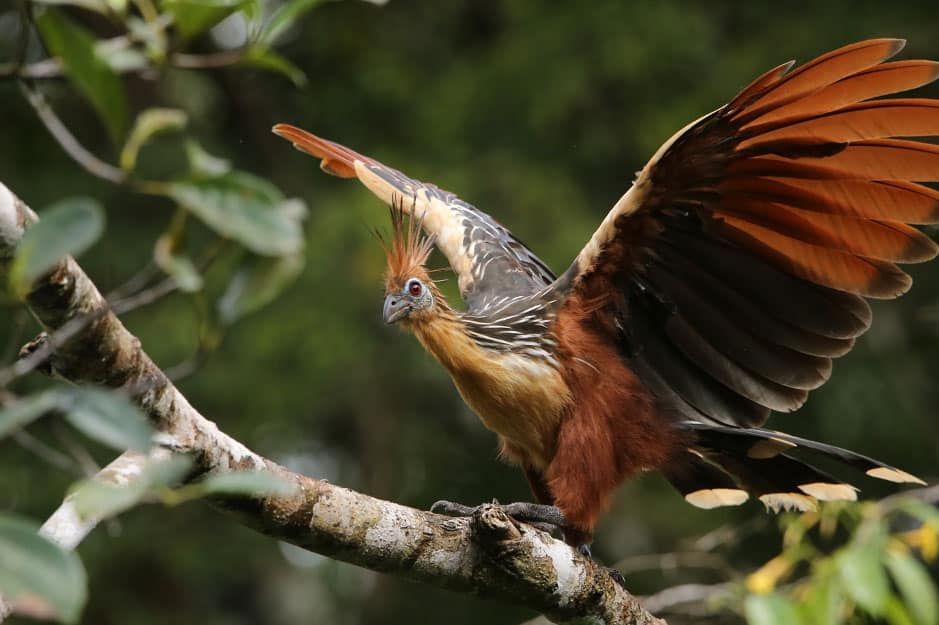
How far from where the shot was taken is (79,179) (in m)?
8.40

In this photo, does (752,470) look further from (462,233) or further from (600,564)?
(462,233)

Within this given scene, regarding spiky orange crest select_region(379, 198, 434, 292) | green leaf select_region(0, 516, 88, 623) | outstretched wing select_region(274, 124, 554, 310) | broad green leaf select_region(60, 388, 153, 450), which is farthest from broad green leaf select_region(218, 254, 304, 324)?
outstretched wing select_region(274, 124, 554, 310)

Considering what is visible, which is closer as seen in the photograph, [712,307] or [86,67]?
[86,67]

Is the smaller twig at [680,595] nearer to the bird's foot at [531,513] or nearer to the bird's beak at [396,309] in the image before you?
the bird's foot at [531,513]

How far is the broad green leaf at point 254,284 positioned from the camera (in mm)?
1715

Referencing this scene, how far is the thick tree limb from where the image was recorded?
200 cm

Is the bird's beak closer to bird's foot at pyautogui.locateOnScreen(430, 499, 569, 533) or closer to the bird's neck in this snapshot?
the bird's neck

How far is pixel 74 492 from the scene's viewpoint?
134 centimetres

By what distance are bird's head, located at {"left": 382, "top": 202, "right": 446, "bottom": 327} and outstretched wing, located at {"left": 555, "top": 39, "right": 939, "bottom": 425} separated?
456 millimetres

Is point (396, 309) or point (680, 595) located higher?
point (396, 309)

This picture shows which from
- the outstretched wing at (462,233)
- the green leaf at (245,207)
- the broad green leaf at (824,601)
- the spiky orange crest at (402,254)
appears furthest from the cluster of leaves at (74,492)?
the outstretched wing at (462,233)

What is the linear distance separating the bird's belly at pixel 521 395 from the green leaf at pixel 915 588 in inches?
49.1

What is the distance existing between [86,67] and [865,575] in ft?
6.44

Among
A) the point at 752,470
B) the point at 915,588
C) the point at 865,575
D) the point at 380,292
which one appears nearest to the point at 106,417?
the point at 865,575
